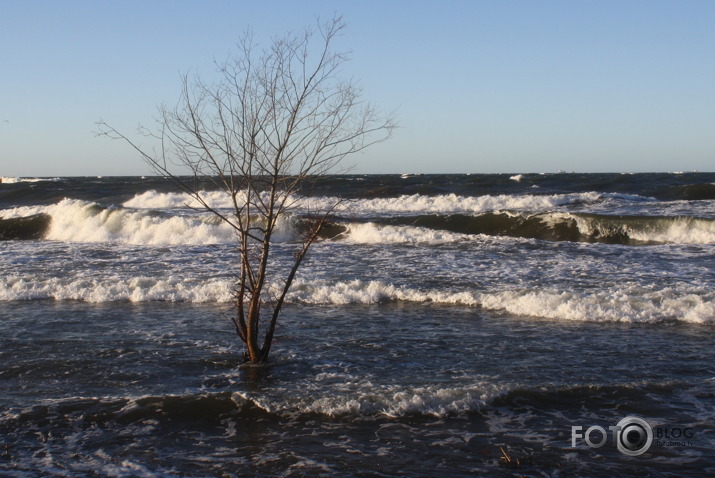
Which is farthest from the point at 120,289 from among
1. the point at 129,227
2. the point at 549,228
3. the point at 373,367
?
the point at 549,228

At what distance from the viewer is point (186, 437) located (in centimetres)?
562

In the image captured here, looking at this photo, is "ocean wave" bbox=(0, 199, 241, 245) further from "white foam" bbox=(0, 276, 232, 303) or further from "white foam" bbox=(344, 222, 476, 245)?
"white foam" bbox=(0, 276, 232, 303)

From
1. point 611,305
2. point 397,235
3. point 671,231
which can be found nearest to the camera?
point 611,305

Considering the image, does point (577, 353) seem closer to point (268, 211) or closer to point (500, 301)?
point (500, 301)

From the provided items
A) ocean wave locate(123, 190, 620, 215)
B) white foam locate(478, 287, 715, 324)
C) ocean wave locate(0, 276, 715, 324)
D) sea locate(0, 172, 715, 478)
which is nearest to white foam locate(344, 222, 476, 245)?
sea locate(0, 172, 715, 478)

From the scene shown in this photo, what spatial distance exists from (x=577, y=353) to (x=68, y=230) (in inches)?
853

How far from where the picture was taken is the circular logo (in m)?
5.20

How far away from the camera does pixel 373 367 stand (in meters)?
7.46

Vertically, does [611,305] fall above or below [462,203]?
below

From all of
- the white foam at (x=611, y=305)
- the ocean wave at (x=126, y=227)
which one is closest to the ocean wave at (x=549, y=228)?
the ocean wave at (x=126, y=227)

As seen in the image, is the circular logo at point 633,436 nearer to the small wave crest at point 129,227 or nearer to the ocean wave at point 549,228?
the ocean wave at point 549,228

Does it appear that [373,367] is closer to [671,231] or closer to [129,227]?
[671,231]
